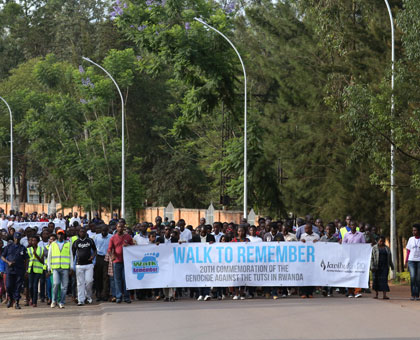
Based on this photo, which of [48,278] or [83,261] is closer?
[83,261]

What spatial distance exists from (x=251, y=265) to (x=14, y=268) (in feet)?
17.3

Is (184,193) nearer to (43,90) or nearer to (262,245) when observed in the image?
(43,90)

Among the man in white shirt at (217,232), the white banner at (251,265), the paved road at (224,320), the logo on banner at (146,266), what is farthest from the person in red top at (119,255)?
the man in white shirt at (217,232)

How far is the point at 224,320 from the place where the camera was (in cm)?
1595

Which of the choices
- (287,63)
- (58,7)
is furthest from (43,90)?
(287,63)

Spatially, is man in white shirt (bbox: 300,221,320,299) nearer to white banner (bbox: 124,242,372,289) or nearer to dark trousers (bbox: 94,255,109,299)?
white banner (bbox: 124,242,372,289)

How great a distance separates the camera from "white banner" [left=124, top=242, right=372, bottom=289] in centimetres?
2006

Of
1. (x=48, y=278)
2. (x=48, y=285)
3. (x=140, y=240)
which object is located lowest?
(x=48, y=285)

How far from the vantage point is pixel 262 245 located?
20.2 meters

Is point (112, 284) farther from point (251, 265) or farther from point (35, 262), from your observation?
point (251, 265)

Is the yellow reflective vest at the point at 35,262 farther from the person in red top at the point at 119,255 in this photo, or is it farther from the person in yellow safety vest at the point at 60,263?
the person in red top at the point at 119,255

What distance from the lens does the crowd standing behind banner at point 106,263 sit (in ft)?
63.8

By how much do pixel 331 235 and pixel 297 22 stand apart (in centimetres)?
2104

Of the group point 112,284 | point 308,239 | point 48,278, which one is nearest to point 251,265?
point 308,239
